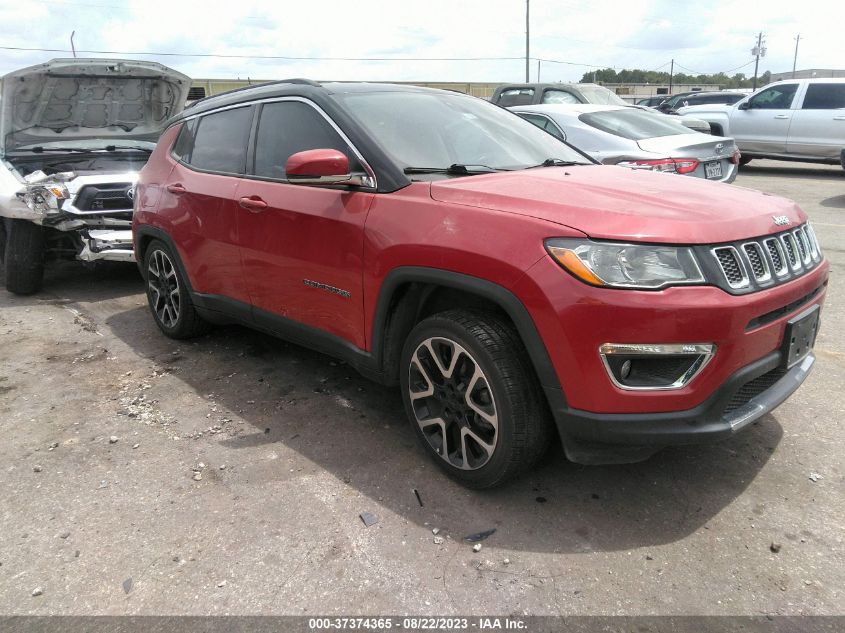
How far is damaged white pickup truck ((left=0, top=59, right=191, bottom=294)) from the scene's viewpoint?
5.96 m

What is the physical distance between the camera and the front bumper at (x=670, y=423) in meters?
2.36

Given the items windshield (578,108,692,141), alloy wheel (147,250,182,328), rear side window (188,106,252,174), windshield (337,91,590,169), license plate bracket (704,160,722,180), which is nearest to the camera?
windshield (337,91,590,169)

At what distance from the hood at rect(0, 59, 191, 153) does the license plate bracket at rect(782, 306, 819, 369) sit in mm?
6889

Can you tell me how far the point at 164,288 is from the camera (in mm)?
4836

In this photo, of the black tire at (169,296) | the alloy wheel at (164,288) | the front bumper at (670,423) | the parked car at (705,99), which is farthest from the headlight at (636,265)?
the parked car at (705,99)

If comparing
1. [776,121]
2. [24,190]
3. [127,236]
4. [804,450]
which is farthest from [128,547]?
[776,121]

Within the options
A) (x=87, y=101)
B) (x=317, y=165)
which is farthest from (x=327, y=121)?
(x=87, y=101)

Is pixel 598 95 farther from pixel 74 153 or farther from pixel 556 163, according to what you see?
pixel 556 163

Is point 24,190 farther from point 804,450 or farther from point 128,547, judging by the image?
point 804,450

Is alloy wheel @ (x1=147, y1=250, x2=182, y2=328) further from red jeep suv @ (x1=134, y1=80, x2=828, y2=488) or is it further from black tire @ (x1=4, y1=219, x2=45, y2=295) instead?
black tire @ (x1=4, y1=219, x2=45, y2=295)

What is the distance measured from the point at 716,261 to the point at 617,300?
1.31ft

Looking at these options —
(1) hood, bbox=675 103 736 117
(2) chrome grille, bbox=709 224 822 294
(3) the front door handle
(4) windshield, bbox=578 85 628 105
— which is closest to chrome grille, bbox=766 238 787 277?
(2) chrome grille, bbox=709 224 822 294

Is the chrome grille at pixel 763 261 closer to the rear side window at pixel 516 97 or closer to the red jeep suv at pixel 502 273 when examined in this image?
the red jeep suv at pixel 502 273

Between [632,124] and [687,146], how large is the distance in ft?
2.69
